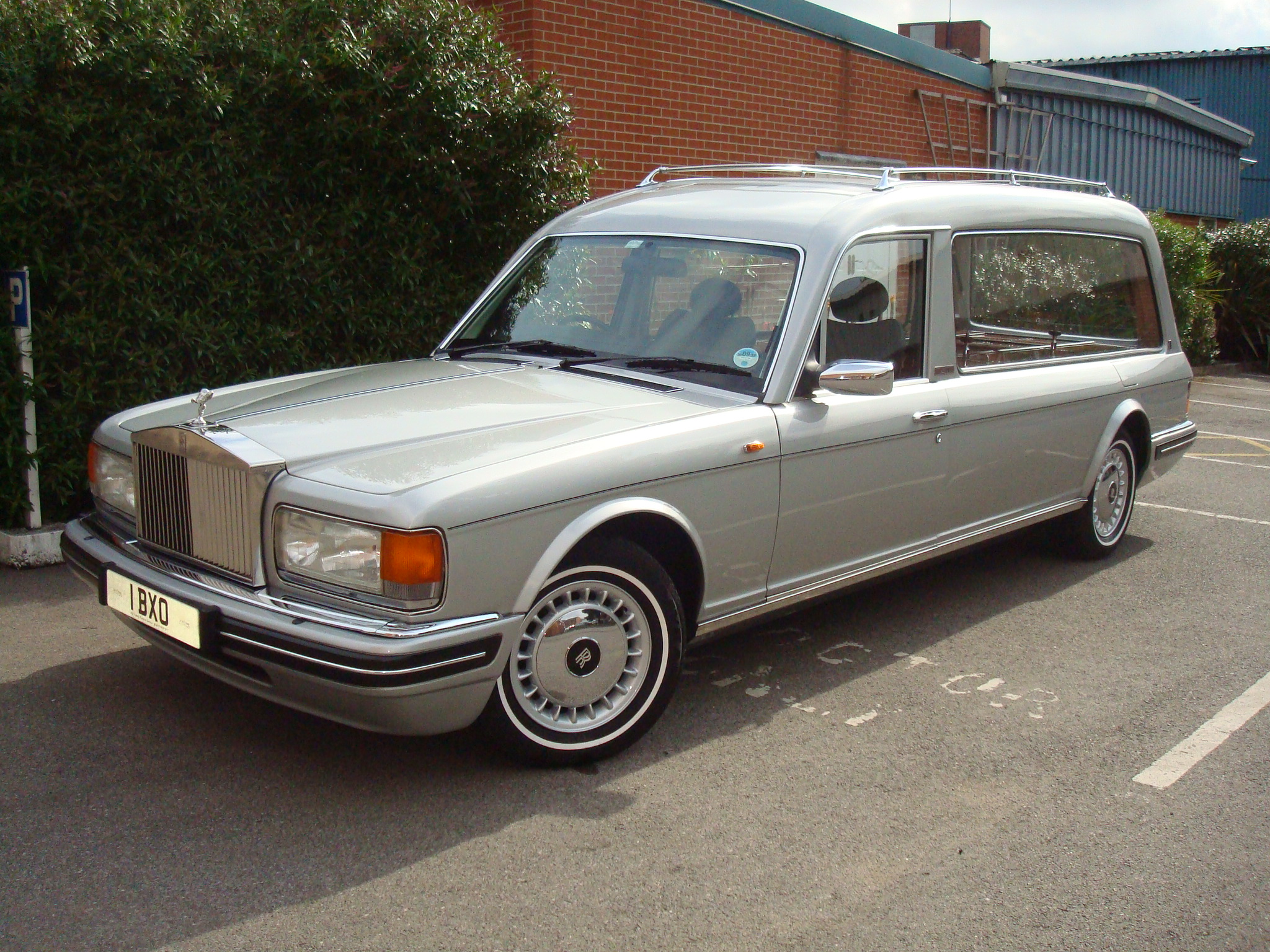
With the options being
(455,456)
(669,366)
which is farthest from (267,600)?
(669,366)

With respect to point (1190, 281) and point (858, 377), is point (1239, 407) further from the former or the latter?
point (858, 377)

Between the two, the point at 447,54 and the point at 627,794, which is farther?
the point at 447,54

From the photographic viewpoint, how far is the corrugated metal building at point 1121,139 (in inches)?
630

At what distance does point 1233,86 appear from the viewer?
1336 inches

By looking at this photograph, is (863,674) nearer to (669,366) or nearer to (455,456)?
(669,366)

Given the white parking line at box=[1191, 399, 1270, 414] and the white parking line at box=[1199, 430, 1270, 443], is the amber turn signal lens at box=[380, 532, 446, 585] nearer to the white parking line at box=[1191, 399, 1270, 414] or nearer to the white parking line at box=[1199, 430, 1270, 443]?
the white parking line at box=[1199, 430, 1270, 443]

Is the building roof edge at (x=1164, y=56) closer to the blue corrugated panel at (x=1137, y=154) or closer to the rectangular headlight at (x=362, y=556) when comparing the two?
the blue corrugated panel at (x=1137, y=154)

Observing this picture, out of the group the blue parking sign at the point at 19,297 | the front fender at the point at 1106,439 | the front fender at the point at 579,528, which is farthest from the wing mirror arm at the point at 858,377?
the blue parking sign at the point at 19,297

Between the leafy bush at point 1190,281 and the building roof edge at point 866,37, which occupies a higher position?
the building roof edge at point 866,37

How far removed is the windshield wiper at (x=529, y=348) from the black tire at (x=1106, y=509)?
Result: 3056mm

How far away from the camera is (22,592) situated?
5648 millimetres

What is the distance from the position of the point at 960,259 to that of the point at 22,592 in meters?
4.55

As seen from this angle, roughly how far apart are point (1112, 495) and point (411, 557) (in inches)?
183

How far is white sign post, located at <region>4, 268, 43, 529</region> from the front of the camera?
588cm
